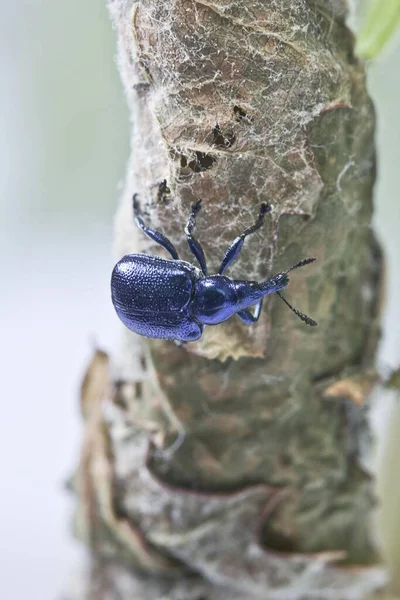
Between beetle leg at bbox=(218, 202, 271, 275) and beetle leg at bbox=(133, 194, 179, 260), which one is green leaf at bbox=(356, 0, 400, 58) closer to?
beetle leg at bbox=(218, 202, 271, 275)

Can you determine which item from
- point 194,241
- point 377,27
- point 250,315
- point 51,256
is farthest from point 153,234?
point 51,256

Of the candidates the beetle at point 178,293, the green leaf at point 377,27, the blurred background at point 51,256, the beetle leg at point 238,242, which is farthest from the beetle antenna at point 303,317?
the blurred background at point 51,256

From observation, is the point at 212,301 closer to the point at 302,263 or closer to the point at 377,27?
the point at 302,263

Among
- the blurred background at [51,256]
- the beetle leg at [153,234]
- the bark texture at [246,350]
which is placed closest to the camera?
the bark texture at [246,350]

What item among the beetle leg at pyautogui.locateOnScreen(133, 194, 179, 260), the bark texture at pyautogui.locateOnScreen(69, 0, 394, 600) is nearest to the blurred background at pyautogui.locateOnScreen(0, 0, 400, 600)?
the bark texture at pyautogui.locateOnScreen(69, 0, 394, 600)

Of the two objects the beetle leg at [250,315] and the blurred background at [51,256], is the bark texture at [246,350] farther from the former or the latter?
the blurred background at [51,256]

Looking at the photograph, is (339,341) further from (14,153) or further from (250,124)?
(14,153)

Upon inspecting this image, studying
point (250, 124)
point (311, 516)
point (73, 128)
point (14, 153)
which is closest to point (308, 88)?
point (250, 124)
